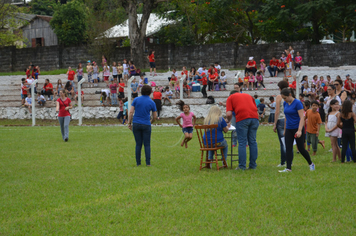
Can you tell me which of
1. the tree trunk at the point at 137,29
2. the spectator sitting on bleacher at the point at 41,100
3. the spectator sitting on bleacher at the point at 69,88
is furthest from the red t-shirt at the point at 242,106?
the tree trunk at the point at 137,29

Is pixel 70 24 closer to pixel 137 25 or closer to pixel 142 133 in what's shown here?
pixel 137 25

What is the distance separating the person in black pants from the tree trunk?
2620 cm

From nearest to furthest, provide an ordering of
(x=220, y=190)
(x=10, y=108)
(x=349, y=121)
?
(x=220, y=190), (x=349, y=121), (x=10, y=108)

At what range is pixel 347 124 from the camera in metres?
9.76

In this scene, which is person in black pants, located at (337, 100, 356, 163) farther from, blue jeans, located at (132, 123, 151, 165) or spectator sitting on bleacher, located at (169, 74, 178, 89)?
spectator sitting on bleacher, located at (169, 74, 178, 89)

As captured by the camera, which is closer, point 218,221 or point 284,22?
point 218,221

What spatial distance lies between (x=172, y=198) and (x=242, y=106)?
296 cm

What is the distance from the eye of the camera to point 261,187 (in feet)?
23.4

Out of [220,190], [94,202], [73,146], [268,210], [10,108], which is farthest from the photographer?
[10,108]

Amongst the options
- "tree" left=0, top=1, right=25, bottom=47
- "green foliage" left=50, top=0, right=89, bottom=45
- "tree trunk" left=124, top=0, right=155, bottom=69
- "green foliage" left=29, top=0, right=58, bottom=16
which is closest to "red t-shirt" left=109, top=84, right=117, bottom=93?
"tree trunk" left=124, top=0, right=155, bottom=69

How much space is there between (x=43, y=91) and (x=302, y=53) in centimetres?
1898

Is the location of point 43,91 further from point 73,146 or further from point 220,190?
point 220,190

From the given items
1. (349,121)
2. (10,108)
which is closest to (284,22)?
(10,108)

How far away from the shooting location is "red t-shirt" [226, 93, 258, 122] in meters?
8.67
